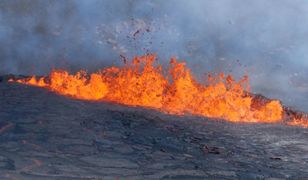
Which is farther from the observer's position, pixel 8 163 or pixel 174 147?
pixel 174 147

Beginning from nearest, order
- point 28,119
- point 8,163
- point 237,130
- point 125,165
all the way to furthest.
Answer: point 8,163
point 125,165
point 28,119
point 237,130

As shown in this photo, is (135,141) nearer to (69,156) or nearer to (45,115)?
(69,156)

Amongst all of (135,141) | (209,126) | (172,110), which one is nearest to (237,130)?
(209,126)

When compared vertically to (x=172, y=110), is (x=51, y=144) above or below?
below

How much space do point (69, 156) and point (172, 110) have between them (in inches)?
339

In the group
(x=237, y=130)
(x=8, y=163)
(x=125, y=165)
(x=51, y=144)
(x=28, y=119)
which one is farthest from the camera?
(x=237, y=130)

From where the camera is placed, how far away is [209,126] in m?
14.4

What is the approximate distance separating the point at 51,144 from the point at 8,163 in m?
1.87

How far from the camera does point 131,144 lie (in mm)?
10672

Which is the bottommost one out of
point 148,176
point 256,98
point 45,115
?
point 148,176

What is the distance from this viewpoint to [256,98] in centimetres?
2473

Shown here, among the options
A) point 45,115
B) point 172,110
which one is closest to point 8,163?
point 45,115

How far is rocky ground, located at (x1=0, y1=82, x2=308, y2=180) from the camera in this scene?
838 centimetres

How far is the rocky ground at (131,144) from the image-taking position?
838 centimetres
